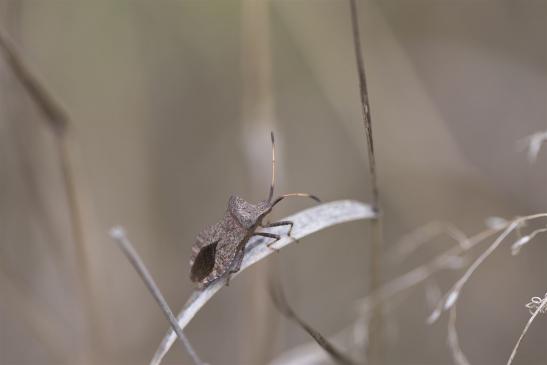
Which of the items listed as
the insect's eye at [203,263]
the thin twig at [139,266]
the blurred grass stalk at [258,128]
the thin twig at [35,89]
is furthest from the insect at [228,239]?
the thin twig at [35,89]

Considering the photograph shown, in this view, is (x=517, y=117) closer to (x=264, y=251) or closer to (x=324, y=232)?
(x=324, y=232)

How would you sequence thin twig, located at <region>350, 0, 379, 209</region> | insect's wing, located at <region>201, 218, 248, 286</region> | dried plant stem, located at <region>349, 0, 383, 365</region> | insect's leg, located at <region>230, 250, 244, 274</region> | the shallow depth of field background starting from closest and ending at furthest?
thin twig, located at <region>350, 0, 379, 209</region> → dried plant stem, located at <region>349, 0, 383, 365</region> → insect's leg, located at <region>230, 250, 244, 274</region> → insect's wing, located at <region>201, 218, 248, 286</region> → the shallow depth of field background

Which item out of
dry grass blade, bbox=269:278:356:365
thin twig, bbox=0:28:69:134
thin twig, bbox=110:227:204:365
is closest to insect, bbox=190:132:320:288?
dry grass blade, bbox=269:278:356:365

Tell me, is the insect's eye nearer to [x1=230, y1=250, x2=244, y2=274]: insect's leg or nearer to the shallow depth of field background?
[x1=230, y1=250, x2=244, y2=274]: insect's leg

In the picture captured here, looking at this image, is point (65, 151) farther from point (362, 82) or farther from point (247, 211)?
point (362, 82)

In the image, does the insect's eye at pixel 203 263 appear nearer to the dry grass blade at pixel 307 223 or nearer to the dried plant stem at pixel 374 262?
the dry grass blade at pixel 307 223

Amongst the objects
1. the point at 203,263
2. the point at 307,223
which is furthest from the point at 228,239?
the point at 307,223
